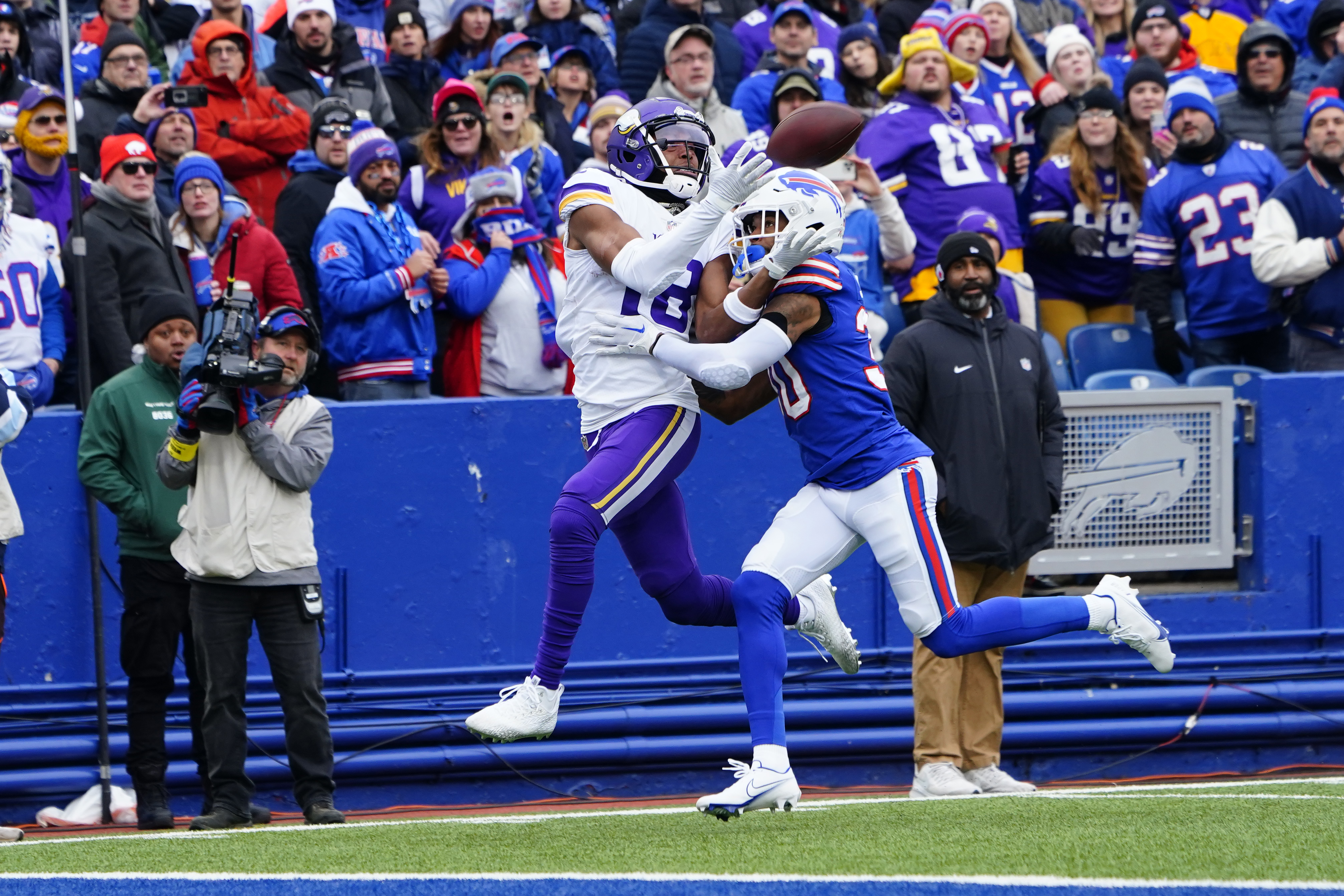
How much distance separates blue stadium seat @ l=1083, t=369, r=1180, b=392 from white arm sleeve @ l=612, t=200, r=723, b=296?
350 cm

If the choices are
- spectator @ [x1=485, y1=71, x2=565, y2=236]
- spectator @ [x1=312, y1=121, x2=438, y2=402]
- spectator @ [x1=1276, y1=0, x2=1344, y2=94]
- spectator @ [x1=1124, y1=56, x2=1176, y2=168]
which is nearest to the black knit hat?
spectator @ [x1=312, y1=121, x2=438, y2=402]

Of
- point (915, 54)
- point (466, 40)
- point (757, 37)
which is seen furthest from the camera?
point (757, 37)

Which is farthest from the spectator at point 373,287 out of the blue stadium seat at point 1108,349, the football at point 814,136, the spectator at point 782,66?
the blue stadium seat at point 1108,349

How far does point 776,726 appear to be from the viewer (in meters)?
4.89

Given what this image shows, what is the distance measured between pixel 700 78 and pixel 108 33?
307 cm

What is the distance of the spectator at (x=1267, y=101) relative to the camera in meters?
9.48

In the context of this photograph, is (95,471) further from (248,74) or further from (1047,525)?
(1047,525)

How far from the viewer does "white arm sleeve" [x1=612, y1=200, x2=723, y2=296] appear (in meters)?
4.88

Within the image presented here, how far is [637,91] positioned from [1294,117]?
3634 millimetres

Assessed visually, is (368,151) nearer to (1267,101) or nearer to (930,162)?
(930,162)

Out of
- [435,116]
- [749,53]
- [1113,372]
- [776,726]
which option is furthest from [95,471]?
[749,53]

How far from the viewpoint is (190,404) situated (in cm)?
616

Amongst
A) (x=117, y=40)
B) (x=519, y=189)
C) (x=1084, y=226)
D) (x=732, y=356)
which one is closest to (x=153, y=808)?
(x=519, y=189)

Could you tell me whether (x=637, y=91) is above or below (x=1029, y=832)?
above
